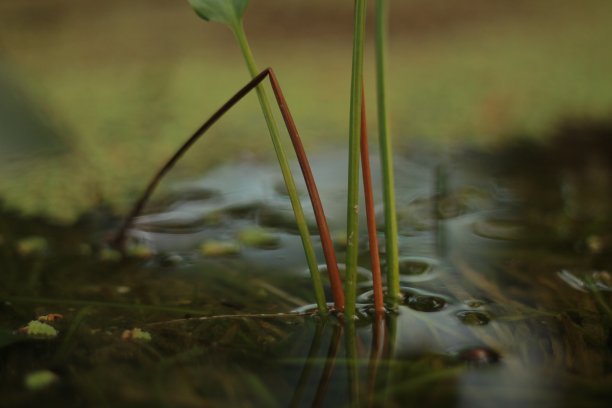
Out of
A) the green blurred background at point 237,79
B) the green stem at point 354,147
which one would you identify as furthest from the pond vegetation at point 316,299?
the green blurred background at point 237,79

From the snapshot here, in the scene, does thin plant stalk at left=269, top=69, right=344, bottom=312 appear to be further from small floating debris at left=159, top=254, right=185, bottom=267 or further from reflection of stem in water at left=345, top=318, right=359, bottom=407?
small floating debris at left=159, top=254, right=185, bottom=267

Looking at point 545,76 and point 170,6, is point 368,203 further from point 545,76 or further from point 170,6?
point 170,6

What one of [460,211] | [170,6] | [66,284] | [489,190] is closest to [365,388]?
[66,284]

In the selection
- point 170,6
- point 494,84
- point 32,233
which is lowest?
point 32,233

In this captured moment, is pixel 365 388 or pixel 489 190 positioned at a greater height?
pixel 489 190

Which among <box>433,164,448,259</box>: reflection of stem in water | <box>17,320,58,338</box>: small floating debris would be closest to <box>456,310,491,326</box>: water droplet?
<box>433,164,448,259</box>: reflection of stem in water

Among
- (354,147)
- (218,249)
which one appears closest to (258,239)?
(218,249)

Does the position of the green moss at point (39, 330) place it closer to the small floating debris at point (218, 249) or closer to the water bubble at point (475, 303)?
the small floating debris at point (218, 249)

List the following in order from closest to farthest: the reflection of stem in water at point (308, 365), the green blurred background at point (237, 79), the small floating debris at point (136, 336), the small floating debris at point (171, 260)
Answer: the reflection of stem in water at point (308, 365) < the small floating debris at point (136, 336) < the small floating debris at point (171, 260) < the green blurred background at point (237, 79)
